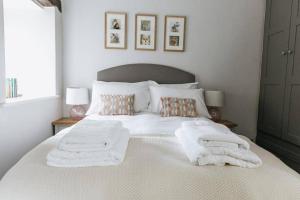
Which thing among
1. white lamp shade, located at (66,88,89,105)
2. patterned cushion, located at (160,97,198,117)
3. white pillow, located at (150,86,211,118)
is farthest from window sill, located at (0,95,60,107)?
patterned cushion, located at (160,97,198,117)

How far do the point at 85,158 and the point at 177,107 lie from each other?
1486 mm

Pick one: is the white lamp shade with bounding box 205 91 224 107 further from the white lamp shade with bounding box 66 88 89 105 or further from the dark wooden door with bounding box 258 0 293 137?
the white lamp shade with bounding box 66 88 89 105

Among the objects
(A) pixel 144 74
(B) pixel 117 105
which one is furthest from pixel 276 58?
(B) pixel 117 105

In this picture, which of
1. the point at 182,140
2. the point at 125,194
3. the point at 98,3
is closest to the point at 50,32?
the point at 98,3

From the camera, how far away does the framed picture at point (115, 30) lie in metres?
2.85

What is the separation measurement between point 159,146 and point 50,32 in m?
2.14

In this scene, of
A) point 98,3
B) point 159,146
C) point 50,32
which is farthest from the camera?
point 98,3

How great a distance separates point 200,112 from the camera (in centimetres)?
250

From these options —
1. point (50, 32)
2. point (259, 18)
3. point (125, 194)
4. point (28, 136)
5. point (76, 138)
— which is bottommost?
point (28, 136)

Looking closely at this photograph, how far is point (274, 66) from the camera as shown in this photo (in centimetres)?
267

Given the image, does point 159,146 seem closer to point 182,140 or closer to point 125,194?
point 182,140

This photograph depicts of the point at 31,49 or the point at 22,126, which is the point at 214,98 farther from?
the point at 31,49

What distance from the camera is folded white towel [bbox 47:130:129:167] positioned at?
979 millimetres

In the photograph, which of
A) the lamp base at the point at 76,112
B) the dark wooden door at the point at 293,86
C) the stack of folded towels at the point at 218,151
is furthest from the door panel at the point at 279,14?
the lamp base at the point at 76,112
